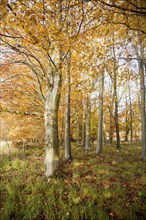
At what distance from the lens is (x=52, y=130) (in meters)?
5.57

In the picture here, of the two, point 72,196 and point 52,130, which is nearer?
point 72,196

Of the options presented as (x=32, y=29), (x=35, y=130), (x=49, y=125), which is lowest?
(x=35, y=130)

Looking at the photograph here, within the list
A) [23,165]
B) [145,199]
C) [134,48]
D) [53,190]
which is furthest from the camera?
[134,48]

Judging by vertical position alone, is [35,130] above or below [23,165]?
above

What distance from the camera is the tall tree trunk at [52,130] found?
17.8 feet

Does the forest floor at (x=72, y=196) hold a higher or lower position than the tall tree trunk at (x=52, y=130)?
lower

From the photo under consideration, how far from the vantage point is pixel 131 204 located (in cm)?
389

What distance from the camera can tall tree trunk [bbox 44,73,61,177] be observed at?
5430 mm

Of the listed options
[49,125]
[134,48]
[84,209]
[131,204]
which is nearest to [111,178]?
[131,204]

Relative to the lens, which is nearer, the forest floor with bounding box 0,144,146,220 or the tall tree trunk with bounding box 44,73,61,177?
the forest floor with bounding box 0,144,146,220

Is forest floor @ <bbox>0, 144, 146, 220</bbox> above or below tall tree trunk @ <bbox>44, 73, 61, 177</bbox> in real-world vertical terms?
below

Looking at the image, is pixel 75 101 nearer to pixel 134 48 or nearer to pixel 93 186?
pixel 134 48

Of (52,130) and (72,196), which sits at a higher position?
(52,130)

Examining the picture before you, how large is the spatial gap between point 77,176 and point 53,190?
1.47 metres
